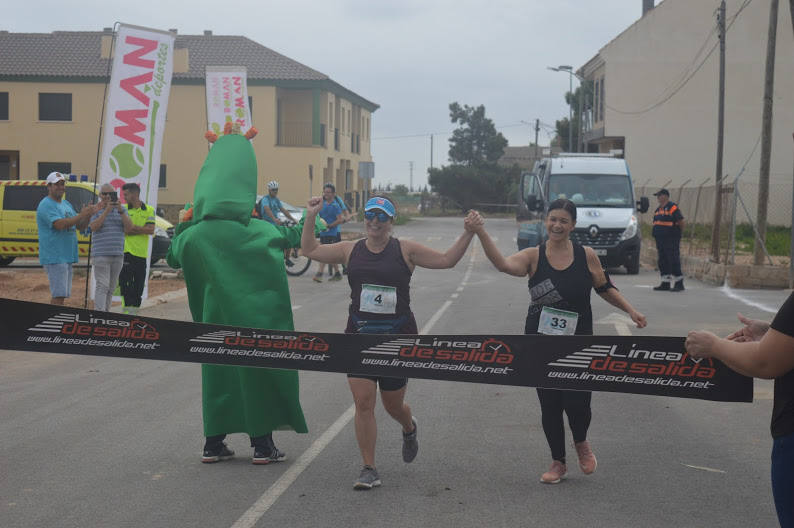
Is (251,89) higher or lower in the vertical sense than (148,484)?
higher

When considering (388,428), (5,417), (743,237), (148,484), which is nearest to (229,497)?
(148,484)

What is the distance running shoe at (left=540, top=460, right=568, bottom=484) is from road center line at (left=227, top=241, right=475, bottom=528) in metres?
1.55

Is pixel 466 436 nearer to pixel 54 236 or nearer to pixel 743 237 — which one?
pixel 54 236

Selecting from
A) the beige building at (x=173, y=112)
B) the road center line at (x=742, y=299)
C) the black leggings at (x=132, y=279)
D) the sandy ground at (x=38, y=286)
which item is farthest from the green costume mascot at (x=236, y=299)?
the beige building at (x=173, y=112)

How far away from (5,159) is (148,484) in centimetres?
4940

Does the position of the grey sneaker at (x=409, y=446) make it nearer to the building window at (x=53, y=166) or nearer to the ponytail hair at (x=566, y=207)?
the ponytail hair at (x=566, y=207)

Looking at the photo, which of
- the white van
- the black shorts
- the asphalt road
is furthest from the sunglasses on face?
the white van

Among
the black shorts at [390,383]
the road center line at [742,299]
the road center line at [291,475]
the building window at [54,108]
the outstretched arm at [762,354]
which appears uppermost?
the building window at [54,108]

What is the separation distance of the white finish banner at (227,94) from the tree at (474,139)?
72.6 metres


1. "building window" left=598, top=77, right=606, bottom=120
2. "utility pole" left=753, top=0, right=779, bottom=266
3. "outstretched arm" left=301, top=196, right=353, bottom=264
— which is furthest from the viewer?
"building window" left=598, top=77, right=606, bottom=120

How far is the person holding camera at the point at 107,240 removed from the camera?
43.4 feet

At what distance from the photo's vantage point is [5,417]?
8461 mm

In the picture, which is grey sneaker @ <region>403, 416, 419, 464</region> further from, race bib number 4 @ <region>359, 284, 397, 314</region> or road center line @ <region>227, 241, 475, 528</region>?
race bib number 4 @ <region>359, 284, 397, 314</region>

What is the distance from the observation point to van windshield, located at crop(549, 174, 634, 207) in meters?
26.0
